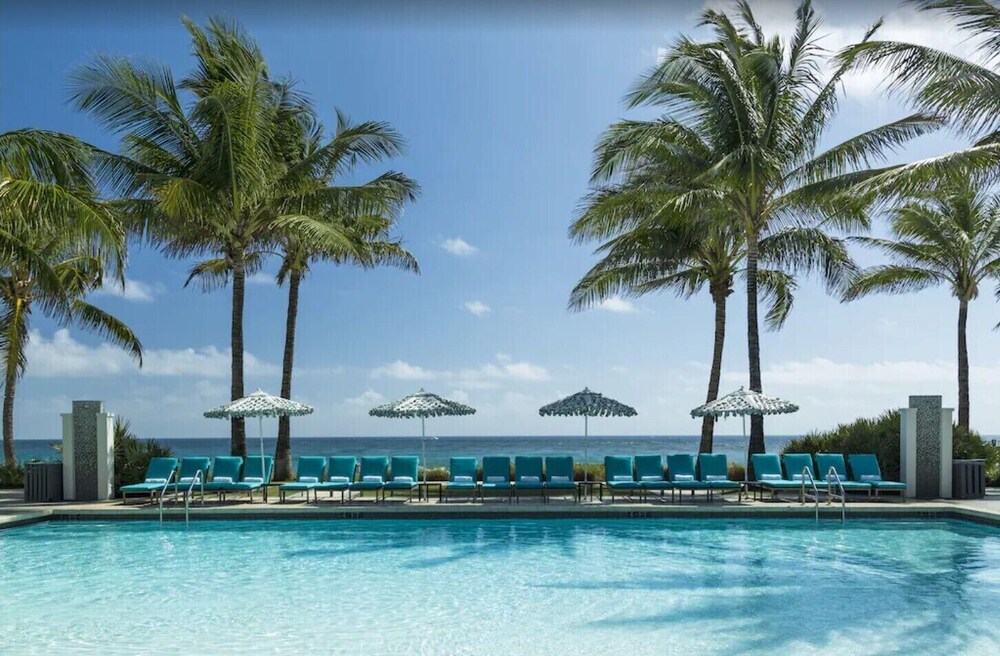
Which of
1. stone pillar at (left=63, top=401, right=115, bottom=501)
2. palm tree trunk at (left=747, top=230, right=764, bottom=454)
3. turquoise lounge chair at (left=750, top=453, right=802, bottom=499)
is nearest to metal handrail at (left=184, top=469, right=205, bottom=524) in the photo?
stone pillar at (left=63, top=401, right=115, bottom=501)

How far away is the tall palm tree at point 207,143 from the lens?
16531 millimetres

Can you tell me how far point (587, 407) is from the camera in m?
15.7

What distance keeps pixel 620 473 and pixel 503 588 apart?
268 inches

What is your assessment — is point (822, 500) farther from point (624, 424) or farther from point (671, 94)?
point (624, 424)

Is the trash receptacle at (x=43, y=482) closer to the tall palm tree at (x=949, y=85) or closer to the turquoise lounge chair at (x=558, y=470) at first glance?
the turquoise lounge chair at (x=558, y=470)

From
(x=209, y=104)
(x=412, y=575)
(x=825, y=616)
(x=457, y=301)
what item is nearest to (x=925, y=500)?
(x=825, y=616)

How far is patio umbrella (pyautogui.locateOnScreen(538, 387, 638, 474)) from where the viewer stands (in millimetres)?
15656

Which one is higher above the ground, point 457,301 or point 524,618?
point 457,301

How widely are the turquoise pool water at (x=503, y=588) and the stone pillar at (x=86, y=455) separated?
2016 millimetres

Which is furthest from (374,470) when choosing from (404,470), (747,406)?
(747,406)

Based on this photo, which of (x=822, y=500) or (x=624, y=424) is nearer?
(x=822, y=500)

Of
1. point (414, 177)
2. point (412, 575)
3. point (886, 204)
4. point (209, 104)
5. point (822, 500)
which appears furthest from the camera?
point (414, 177)

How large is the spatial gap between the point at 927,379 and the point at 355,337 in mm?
37000

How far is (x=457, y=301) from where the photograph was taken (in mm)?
53812
